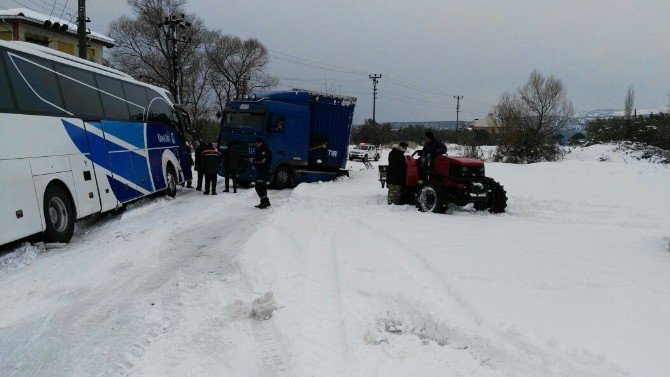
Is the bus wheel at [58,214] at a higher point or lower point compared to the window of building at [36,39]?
lower

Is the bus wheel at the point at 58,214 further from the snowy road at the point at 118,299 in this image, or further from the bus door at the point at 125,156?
the bus door at the point at 125,156

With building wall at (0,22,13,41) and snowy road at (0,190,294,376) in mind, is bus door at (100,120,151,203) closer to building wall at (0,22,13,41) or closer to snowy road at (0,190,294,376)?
snowy road at (0,190,294,376)

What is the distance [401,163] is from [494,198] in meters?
2.26

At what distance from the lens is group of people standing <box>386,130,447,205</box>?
10.9 meters

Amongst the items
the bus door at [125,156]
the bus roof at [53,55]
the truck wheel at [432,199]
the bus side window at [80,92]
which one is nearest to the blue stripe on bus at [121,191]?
the bus door at [125,156]

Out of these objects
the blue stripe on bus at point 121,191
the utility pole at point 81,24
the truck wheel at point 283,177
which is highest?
the utility pole at point 81,24

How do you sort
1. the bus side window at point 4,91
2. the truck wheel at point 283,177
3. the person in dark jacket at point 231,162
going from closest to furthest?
the bus side window at point 4,91 < the person in dark jacket at point 231,162 < the truck wheel at point 283,177

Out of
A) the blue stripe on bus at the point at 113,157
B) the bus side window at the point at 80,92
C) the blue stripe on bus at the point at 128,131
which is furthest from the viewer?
the blue stripe on bus at the point at 128,131

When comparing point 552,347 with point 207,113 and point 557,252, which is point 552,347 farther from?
point 207,113

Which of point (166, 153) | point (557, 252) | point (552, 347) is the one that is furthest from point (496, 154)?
point (552, 347)

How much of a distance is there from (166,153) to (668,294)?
12.3 m

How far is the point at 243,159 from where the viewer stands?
637 inches

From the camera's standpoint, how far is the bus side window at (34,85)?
7.02 m

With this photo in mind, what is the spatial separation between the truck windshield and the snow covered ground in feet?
24.5
